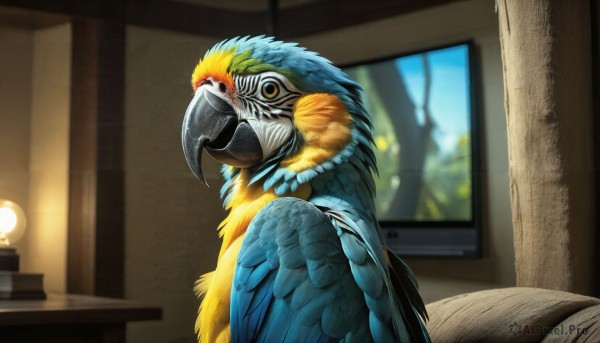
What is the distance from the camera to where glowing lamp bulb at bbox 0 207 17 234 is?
229 cm

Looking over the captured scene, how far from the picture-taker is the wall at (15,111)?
2.36m

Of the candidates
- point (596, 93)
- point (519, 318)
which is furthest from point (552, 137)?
point (519, 318)

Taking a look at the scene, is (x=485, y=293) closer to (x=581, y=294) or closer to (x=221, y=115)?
(x=581, y=294)

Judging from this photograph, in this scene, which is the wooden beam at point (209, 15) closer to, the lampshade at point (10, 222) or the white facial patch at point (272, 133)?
the lampshade at point (10, 222)

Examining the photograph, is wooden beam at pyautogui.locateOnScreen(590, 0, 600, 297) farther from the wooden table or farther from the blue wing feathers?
the wooden table

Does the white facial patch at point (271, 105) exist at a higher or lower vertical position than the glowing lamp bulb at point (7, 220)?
higher

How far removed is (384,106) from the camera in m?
2.24

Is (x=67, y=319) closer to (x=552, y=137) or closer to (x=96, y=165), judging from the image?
(x=96, y=165)

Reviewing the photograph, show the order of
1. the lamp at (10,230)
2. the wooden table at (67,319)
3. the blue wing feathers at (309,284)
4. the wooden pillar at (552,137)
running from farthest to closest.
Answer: the lamp at (10,230), the wooden table at (67,319), the wooden pillar at (552,137), the blue wing feathers at (309,284)

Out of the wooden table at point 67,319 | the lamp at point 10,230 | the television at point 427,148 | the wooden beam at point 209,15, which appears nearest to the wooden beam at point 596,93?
the television at point 427,148

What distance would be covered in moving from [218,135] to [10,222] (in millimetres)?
1370

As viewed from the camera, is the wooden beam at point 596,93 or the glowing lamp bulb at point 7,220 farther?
the glowing lamp bulb at point 7,220

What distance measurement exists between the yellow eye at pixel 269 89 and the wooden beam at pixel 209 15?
114cm

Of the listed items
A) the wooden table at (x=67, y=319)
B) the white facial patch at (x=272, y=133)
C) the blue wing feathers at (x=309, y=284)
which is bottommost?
the wooden table at (x=67, y=319)
